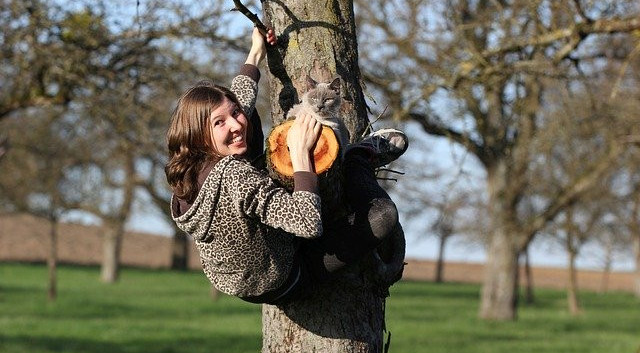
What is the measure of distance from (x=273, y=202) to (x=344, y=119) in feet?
2.13

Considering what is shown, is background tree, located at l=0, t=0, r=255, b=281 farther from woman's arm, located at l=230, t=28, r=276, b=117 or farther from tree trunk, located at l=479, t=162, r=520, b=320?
tree trunk, located at l=479, t=162, r=520, b=320

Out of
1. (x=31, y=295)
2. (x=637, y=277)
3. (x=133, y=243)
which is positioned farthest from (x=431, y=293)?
(x=133, y=243)

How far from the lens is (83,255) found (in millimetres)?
49062

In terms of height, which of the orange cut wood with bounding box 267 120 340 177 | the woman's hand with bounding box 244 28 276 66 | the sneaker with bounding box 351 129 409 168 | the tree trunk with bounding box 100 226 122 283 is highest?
the woman's hand with bounding box 244 28 276 66

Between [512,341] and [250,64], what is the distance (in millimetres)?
14489

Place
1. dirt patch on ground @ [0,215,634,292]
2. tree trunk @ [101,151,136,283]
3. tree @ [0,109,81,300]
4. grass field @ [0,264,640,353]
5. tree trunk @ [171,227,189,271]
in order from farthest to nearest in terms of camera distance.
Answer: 1. tree trunk @ [171,227,189,271]
2. dirt patch on ground @ [0,215,634,292]
3. tree trunk @ [101,151,136,283]
4. tree @ [0,109,81,300]
5. grass field @ [0,264,640,353]

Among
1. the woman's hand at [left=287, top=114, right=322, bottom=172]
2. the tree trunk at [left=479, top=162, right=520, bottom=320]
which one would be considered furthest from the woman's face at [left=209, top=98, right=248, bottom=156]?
the tree trunk at [left=479, top=162, right=520, bottom=320]

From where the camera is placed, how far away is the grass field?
50.7 ft

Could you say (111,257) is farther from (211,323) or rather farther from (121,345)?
(121,345)

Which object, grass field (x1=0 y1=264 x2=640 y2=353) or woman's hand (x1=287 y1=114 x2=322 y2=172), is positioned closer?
woman's hand (x1=287 y1=114 x2=322 y2=172)

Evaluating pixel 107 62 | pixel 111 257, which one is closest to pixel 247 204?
pixel 107 62

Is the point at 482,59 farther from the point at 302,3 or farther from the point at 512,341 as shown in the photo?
the point at 512,341

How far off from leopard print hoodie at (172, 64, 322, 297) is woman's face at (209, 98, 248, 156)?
0.23 feet

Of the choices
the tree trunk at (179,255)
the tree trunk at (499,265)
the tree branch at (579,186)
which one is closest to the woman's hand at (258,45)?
the tree branch at (579,186)
